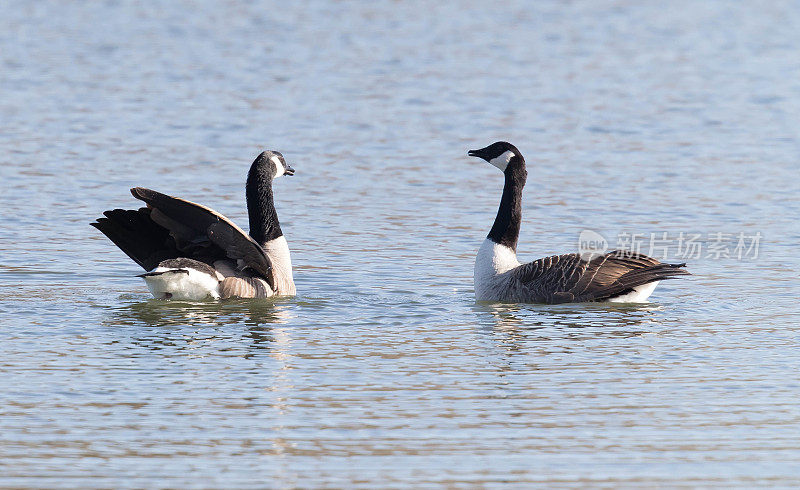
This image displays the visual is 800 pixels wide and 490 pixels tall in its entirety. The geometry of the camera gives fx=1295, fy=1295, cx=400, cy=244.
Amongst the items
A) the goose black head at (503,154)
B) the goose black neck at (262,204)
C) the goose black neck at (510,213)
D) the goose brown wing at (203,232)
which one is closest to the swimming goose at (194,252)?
the goose brown wing at (203,232)

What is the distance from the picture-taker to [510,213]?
1356 centimetres

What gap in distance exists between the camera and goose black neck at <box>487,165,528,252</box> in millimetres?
13555

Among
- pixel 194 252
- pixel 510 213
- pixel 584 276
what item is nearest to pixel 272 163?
pixel 194 252

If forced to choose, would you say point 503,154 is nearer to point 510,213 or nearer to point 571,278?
point 510,213

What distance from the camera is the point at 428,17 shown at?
36.8m

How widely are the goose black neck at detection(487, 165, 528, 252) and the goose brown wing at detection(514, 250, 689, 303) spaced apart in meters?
0.73

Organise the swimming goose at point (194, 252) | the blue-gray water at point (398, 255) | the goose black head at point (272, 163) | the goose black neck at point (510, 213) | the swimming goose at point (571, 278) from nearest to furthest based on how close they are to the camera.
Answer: the blue-gray water at point (398, 255)
the swimming goose at point (194, 252)
the swimming goose at point (571, 278)
the goose black neck at point (510, 213)
the goose black head at point (272, 163)

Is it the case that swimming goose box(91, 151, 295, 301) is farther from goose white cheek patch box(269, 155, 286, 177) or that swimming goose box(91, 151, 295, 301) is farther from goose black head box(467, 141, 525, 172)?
goose black head box(467, 141, 525, 172)

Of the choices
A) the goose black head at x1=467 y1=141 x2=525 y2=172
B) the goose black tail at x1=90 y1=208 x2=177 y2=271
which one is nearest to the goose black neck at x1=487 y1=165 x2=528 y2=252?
the goose black head at x1=467 y1=141 x2=525 y2=172

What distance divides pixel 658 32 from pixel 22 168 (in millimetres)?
20467

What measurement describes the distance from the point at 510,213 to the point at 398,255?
1893mm

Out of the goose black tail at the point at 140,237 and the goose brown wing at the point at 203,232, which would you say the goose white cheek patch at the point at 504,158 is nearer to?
the goose brown wing at the point at 203,232

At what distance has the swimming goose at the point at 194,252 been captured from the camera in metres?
12.4

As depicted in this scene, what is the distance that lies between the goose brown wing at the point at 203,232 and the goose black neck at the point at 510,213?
7.98ft
